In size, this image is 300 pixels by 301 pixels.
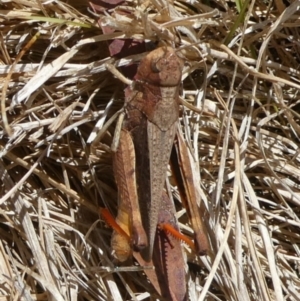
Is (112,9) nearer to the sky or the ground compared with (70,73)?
nearer to the sky

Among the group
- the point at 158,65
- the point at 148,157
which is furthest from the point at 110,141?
the point at 158,65

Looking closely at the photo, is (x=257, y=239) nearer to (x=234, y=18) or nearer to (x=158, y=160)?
(x=158, y=160)

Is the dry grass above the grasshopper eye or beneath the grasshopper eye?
beneath

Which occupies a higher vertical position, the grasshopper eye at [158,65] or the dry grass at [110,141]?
the grasshopper eye at [158,65]

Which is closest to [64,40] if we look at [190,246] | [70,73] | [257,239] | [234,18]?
[70,73]

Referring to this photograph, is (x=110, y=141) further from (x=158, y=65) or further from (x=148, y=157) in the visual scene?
(x=158, y=65)
